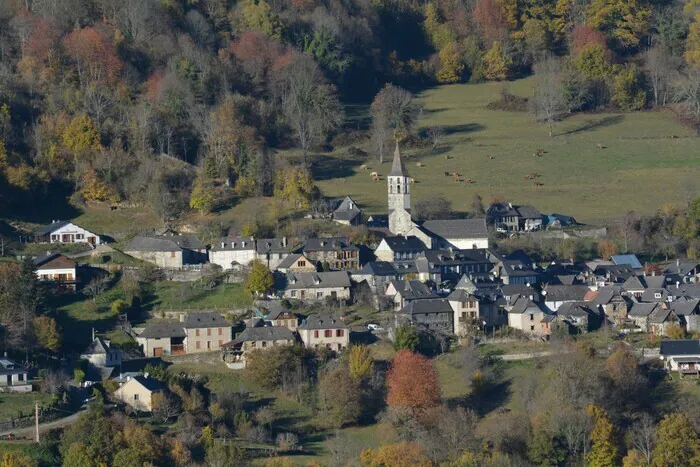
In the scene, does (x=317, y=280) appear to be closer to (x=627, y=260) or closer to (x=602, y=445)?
(x=627, y=260)

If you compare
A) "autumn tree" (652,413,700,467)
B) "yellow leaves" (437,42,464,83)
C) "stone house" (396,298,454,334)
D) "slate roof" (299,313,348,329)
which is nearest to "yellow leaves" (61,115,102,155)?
"slate roof" (299,313,348,329)

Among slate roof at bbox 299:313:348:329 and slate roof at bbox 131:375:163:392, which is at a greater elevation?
slate roof at bbox 299:313:348:329

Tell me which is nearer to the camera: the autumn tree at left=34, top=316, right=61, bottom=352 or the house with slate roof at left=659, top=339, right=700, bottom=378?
the house with slate roof at left=659, top=339, right=700, bottom=378

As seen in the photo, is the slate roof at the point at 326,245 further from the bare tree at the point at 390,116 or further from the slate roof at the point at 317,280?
the bare tree at the point at 390,116

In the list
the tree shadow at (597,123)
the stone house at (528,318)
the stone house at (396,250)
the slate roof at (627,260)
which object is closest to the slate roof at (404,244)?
the stone house at (396,250)

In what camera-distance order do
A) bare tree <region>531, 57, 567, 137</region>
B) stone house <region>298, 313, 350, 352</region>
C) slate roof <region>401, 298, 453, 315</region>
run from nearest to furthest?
stone house <region>298, 313, 350, 352</region> < slate roof <region>401, 298, 453, 315</region> < bare tree <region>531, 57, 567, 137</region>

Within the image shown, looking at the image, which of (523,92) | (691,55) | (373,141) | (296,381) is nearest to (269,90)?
(373,141)

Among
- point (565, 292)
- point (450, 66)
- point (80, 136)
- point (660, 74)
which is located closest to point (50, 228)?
point (80, 136)

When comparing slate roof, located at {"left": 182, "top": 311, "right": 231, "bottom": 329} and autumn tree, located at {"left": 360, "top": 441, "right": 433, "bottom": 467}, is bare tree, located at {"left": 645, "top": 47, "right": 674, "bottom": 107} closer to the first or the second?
slate roof, located at {"left": 182, "top": 311, "right": 231, "bottom": 329}
